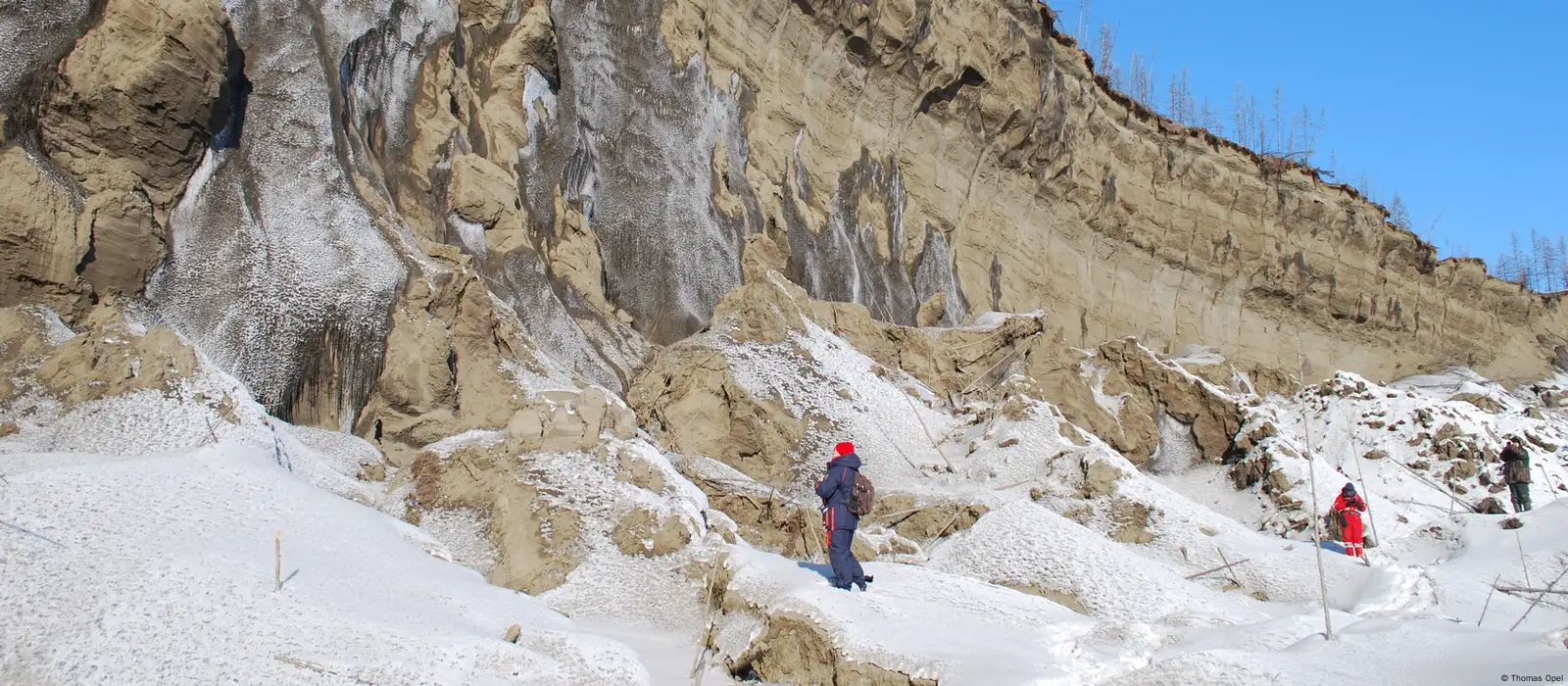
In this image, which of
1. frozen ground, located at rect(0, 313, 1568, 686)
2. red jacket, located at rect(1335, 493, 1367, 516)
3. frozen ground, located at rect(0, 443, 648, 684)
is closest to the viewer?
frozen ground, located at rect(0, 443, 648, 684)

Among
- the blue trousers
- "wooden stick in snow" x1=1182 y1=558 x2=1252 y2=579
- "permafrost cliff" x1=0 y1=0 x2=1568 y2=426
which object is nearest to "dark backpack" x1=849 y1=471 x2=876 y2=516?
the blue trousers

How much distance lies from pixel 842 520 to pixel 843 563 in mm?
296

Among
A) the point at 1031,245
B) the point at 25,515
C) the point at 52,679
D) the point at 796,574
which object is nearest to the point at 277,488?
the point at 25,515

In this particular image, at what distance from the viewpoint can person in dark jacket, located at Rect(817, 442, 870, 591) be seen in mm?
7887

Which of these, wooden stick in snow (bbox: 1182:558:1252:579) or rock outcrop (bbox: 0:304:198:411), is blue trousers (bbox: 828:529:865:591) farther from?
rock outcrop (bbox: 0:304:198:411)

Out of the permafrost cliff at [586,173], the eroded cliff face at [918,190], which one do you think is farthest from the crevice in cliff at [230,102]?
the eroded cliff face at [918,190]

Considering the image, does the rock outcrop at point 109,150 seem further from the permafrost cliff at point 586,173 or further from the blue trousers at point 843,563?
the blue trousers at point 843,563

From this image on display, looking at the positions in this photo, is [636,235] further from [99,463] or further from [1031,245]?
[1031,245]

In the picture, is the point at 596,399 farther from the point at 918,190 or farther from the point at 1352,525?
the point at 918,190

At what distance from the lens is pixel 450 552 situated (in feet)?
29.2

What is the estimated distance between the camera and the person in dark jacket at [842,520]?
7887 mm

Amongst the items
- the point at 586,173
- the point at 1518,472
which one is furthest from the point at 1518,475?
the point at 586,173

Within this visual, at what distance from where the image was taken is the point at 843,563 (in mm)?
7875

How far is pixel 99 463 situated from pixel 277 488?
→ 112 centimetres
